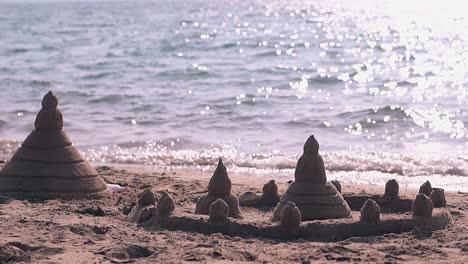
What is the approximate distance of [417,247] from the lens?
6617 millimetres

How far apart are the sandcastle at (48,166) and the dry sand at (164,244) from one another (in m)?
0.47

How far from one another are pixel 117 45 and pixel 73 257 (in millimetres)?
29263

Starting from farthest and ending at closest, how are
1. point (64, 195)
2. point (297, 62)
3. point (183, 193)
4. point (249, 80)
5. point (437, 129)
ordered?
point (297, 62), point (249, 80), point (437, 129), point (183, 193), point (64, 195)

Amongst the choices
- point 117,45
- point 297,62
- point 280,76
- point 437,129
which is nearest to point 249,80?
point 280,76

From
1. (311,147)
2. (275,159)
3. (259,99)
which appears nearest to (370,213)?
(311,147)

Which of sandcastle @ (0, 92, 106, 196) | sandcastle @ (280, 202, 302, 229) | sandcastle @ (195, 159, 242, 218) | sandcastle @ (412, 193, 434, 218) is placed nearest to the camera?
sandcastle @ (280, 202, 302, 229)

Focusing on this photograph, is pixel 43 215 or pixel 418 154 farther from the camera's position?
pixel 418 154

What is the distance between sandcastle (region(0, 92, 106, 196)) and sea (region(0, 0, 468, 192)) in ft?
11.5

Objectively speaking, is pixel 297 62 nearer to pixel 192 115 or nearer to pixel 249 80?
pixel 249 80

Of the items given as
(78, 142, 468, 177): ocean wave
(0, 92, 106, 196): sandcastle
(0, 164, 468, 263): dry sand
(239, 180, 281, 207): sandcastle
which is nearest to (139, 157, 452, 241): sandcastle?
A: (0, 164, 468, 263): dry sand

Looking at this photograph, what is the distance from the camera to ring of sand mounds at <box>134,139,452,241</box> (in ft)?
22.6

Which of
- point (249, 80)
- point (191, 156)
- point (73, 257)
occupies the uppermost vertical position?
point (249, 80)

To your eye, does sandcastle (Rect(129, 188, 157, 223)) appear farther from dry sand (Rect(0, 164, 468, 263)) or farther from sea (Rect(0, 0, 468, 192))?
sea (Rect(0, 0, 468, 192))

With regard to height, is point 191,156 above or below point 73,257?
above
